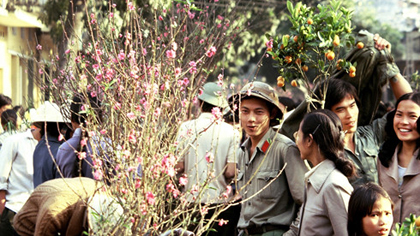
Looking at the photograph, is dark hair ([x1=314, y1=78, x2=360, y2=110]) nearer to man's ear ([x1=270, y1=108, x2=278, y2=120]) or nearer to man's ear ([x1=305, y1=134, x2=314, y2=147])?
man's ear ([x1=270, y1=108, x2=278, y2=120])

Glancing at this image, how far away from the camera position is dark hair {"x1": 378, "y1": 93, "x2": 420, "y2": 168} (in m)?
4.90

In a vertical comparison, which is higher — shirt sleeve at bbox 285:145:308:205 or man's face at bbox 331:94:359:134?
man's face at bbox 331:94:359:134

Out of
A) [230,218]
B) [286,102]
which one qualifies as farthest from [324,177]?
[286,102]

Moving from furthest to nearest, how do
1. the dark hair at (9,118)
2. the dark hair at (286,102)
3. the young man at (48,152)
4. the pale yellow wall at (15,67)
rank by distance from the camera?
the pale yellow wall at (15,67)
the dark hair at (9,118)
the dark hair at (286,102)
the young man at (48,152)

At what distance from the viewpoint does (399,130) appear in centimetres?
487

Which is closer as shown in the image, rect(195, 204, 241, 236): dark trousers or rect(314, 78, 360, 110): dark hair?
rect(314, 78, 360, 110): dark hair

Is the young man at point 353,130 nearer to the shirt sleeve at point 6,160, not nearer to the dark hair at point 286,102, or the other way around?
the dark hair at point 286,102

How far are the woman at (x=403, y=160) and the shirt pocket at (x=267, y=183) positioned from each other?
0.65m

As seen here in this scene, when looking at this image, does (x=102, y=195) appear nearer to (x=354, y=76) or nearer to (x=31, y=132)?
(x=354, y=76)

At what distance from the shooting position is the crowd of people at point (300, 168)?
13.2 ft

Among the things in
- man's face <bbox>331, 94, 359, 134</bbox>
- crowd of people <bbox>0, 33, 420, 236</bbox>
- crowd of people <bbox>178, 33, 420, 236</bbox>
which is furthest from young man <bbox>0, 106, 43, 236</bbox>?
man's face <bbox>331, 94, 359, 134</bbox>

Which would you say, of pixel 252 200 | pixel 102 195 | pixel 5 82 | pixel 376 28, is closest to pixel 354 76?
pixel 252 200

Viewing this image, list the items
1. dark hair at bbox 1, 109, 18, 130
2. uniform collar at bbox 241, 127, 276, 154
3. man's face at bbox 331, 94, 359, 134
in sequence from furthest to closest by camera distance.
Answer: dark hair at bbox 1, 109, 18, 130 → uniform collar at bbox 241, 127, 276, 154 → man's face at bbox 331, 94, 359, 134

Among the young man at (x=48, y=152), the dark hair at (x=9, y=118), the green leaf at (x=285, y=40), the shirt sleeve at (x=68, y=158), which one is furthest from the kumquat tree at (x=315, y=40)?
the dark hair at (x=9, y=118)
